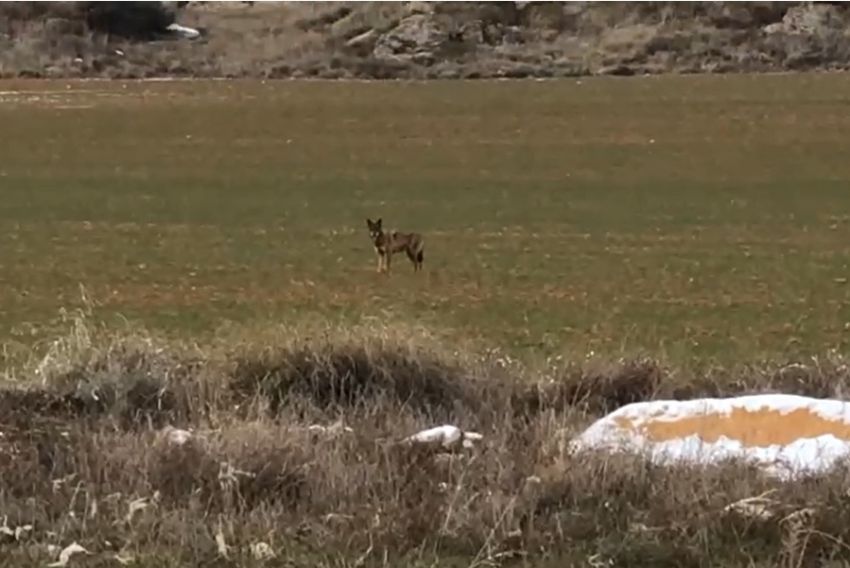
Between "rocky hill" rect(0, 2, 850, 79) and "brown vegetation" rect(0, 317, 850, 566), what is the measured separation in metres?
60.5

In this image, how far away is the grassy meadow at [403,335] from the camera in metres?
8.48

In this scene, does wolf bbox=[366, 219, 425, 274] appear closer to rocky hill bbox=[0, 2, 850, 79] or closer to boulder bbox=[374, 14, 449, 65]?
rocky hill bbox=[0, 2, 850, 79]

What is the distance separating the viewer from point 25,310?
60.8 ft

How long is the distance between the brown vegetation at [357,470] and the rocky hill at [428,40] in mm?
60451

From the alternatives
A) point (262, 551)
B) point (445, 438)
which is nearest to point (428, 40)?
point (445, 438)

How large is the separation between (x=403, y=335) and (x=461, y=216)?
1529 centimetres

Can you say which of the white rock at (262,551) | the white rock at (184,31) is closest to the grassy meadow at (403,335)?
the white rock at (262,551)

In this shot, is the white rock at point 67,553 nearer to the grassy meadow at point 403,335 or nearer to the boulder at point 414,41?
the grassy meadow at point 403,335

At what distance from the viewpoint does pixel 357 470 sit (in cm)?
955

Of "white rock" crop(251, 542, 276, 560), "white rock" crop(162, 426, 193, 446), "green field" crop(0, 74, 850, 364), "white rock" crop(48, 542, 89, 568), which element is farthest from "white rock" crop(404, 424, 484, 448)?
"green field" crop(0, 74, 850, 364)

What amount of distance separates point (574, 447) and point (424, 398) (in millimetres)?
2416

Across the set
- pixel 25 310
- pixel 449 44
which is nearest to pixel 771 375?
pixel 25 310

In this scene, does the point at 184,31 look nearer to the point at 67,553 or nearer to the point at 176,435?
the point at 176,435

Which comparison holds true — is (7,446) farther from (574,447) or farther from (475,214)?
(475,214)
